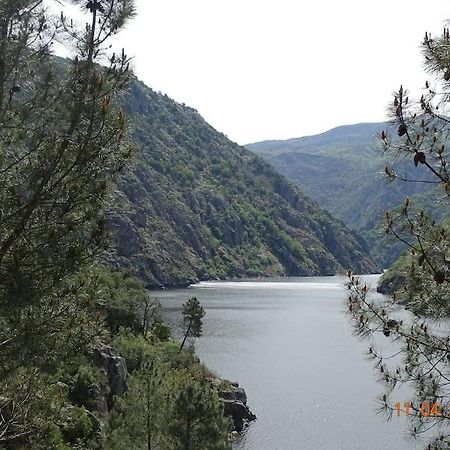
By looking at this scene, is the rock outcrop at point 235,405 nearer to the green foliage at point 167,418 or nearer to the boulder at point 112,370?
the boulder at point 112,370

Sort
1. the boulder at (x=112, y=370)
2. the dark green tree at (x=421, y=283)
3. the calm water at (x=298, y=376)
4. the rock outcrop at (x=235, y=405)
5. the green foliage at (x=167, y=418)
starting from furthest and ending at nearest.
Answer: the rock outcrop at (x=235, y=405), the calm water at (x=298, y=376), the boulder at (x=112, y=370), the green foliage at (x=167, y=418), the dark green tree at (x=421, y=283)

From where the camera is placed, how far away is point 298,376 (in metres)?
56.8

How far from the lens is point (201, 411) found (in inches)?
1031

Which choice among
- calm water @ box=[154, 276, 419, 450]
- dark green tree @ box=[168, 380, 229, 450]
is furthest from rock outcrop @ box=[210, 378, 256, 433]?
dark green tree @ box=[168, 380, 229, 450]

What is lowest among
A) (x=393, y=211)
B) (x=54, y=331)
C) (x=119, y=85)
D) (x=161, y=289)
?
(x=161, y=289)

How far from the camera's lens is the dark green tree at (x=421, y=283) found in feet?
24.8

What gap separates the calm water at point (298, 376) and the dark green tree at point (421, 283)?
313 centimetres

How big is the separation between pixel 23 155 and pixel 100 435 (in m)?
24.1

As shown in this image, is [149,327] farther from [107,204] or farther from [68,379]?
[107,204]

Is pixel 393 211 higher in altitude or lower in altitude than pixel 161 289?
higher

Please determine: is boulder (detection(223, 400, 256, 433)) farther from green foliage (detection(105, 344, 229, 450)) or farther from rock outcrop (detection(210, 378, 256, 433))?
green foliage (detection(105, 344, 229, 450))

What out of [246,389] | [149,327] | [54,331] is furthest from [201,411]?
[149,327]
